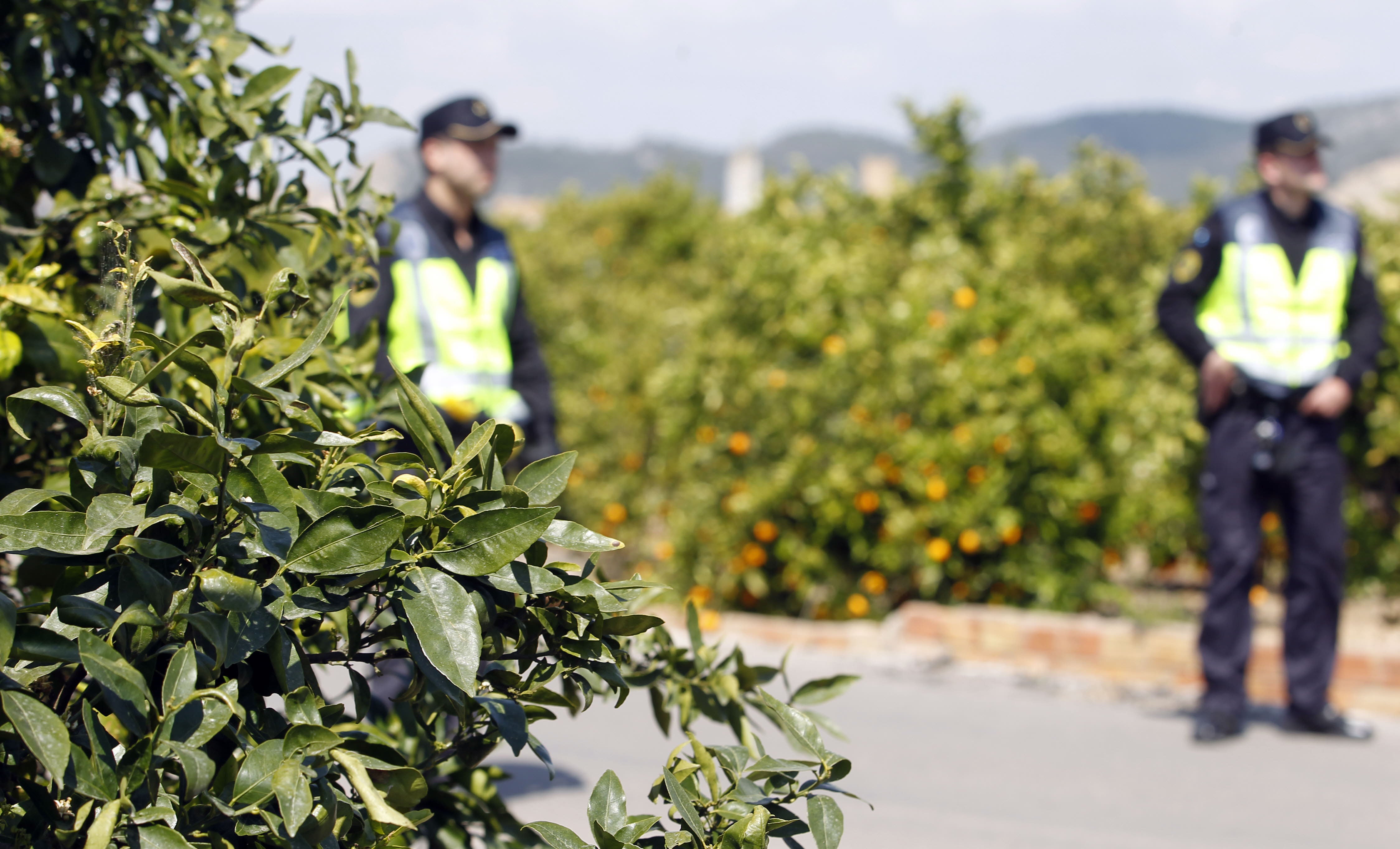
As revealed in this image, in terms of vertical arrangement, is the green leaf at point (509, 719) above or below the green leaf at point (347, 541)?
below

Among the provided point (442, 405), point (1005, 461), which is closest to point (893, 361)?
point (1005, 461)

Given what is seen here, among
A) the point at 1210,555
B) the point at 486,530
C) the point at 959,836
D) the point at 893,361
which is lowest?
the point at 959,836

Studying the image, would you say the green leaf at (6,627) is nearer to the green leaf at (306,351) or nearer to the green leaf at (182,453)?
the green leaf at (182,453)

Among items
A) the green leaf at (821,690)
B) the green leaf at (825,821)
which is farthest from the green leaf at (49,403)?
the green leaf at (821,690)

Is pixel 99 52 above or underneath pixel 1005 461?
above

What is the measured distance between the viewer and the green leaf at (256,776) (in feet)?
3.67

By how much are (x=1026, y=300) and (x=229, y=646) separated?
5.21 meters

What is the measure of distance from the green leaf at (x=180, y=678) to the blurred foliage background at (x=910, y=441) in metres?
4.45

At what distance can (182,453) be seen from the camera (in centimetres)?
107

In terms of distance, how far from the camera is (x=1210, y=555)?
4.30 meters

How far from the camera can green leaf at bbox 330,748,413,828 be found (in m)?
1.14

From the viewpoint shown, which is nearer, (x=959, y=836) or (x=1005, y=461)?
(x=959, y=836)

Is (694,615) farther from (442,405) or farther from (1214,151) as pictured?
(1214,151)

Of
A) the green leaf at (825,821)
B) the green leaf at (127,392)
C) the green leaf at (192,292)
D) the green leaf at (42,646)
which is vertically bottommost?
the green leaf at (825,821)
